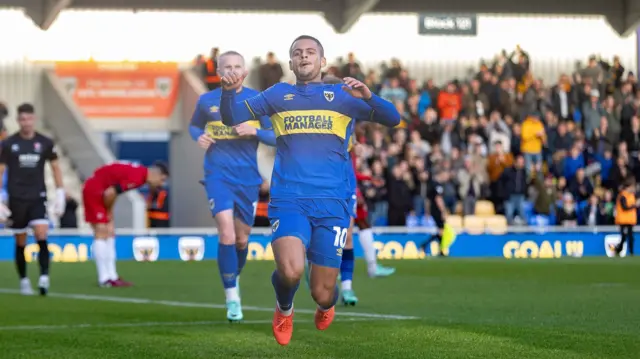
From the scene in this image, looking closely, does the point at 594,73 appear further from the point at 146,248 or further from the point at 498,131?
the point at 146,248

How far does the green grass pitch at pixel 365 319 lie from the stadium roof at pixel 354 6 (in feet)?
58.4

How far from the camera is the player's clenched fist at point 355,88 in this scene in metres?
8.38

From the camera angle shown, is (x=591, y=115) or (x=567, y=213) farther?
(x=591, y=115)

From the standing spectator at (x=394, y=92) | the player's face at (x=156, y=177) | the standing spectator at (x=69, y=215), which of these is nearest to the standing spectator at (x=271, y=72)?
the standing spectator at (x=394, y=92)

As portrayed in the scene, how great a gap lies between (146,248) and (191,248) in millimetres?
978

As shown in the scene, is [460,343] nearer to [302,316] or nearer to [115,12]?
[302,316]

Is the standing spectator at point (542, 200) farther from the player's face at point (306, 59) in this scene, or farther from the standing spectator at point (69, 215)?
the player's face at point (306, 59)

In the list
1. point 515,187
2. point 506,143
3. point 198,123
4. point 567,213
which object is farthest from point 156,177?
point 506,143

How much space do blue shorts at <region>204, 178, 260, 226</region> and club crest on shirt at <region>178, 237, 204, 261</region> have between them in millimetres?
15916

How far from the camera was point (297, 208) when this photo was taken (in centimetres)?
868

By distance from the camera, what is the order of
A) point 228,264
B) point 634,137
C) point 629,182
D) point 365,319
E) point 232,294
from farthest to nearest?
point 634,137 → point 629,182 → point 228,264 → point 232,294 → point 365,319

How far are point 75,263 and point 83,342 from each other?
16.1 m

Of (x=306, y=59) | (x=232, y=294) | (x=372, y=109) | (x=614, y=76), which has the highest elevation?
(x=306, y=59)

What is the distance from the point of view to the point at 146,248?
28.1m
